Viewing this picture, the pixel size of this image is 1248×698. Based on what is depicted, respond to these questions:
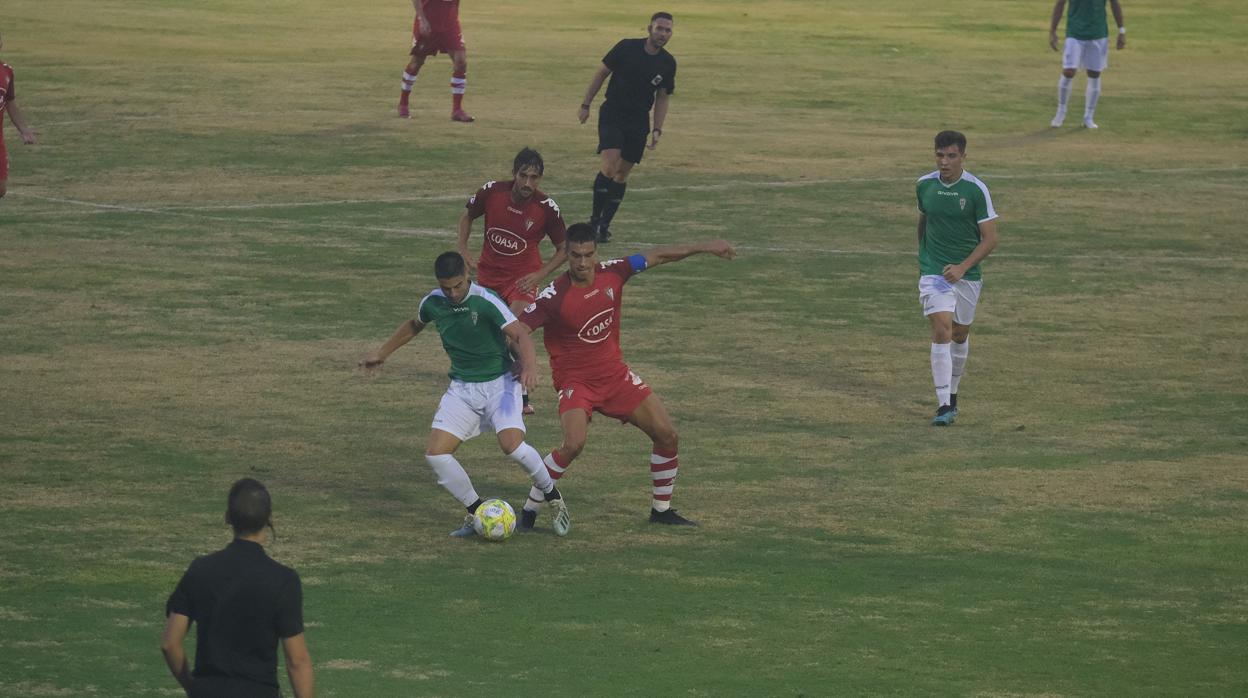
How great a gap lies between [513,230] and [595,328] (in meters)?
3.23

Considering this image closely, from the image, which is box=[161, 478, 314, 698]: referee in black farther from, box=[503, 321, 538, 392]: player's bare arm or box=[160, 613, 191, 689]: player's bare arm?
box=[503, 321, 538, 392]: player's bare arm

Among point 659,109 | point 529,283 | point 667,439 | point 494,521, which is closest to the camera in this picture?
point 494,521

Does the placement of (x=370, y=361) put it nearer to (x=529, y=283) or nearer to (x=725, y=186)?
(x=529, y=283)

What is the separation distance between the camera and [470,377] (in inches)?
547

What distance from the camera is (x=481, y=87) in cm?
3841

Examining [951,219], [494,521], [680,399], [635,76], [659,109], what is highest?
[635,76]

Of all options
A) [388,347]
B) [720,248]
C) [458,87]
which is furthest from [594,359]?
[458,87]

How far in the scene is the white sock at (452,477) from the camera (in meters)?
13.5

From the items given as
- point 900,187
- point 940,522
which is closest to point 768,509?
point 940,522

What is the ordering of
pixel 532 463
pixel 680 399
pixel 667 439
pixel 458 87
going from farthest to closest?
pixel 458 87, pixel 680 399, pixel 667 439, pixel 532 463

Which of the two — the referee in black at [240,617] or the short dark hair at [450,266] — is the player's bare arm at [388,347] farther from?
the referee in black at [240,617]

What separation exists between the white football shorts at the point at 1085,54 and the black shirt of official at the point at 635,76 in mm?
11987

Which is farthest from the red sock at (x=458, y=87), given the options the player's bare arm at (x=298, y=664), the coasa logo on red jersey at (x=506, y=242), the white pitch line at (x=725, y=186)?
the player's bare arm at (x=298, y=664)

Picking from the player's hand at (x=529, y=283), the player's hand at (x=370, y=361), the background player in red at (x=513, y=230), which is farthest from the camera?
the background player in red at (x=513, y=230)
